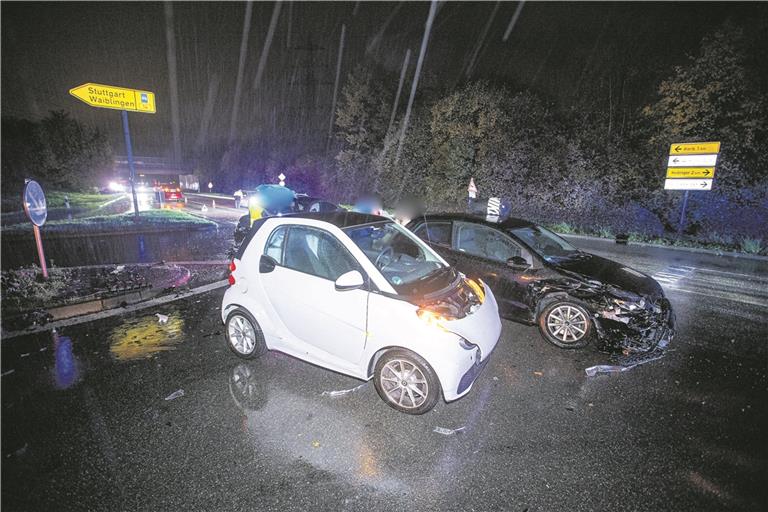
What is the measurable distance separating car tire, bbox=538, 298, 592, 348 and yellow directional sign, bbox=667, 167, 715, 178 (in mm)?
13468

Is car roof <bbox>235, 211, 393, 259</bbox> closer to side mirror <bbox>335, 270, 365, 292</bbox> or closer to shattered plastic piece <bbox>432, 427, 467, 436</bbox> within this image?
side mirror <bbox>335, 270, 365, 292</bbox>

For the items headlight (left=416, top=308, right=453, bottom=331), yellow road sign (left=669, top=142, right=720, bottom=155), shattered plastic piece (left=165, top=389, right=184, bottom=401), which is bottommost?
shattered plastic piece (left=165, top=389, right=184, bottom=401)

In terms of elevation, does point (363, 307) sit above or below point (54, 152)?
below

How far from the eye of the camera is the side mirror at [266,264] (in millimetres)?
4074

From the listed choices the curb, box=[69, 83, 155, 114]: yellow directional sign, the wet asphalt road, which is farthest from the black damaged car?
box=[69, 83, 155, 114]: yellow directional sign

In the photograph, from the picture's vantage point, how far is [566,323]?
4816 millimetres

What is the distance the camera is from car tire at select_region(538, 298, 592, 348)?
470cm

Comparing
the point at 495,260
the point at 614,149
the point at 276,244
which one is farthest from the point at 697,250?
the point at 276,244

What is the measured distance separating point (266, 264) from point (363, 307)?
1.36 m

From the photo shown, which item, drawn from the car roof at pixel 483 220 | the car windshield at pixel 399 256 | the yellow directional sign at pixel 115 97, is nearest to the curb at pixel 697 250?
the car roof at pixel 483 220

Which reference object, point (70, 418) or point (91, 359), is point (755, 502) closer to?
point (70, 418)

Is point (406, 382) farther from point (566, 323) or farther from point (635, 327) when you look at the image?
point (635, 327)

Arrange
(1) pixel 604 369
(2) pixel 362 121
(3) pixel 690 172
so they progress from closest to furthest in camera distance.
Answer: (1) pixel 604 369 < (3) pixel 690 172 < (2) pixel 362 121

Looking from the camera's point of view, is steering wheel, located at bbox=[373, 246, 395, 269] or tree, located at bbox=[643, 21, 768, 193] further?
tree, located at bbox=[643, 21, 768, 193]
